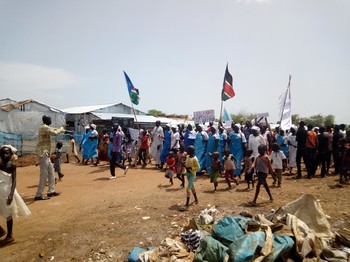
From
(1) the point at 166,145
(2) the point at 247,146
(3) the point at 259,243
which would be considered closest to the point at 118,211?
(3) the point at 259,243

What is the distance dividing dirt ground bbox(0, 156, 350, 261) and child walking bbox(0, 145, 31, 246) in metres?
0.33

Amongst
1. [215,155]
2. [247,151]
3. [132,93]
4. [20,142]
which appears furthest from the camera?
[20,142]

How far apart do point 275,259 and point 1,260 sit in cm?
Result: 419

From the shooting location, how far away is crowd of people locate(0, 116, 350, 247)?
6.73 m

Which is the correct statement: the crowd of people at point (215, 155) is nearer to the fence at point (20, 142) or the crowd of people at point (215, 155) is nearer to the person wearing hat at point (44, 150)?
the person wearing hat at point (44, 150)

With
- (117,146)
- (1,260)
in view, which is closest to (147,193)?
(117,146)

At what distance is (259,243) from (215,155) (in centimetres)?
453

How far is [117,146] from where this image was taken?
10.5m

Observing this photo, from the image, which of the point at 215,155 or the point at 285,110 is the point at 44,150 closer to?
the point at 215,155

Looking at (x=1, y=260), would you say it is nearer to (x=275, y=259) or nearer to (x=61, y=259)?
(x=61, y=259)

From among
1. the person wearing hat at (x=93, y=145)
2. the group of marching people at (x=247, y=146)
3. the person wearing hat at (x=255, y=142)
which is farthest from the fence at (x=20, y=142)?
the person wearing hat at (x=255, y=142)

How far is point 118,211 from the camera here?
629 centimetres

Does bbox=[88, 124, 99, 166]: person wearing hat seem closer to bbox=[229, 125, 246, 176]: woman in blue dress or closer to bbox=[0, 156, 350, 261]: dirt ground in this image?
bbox=[0, 156, 350, 261]: dirt ground

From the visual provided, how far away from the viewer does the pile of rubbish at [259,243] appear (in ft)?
12.3
